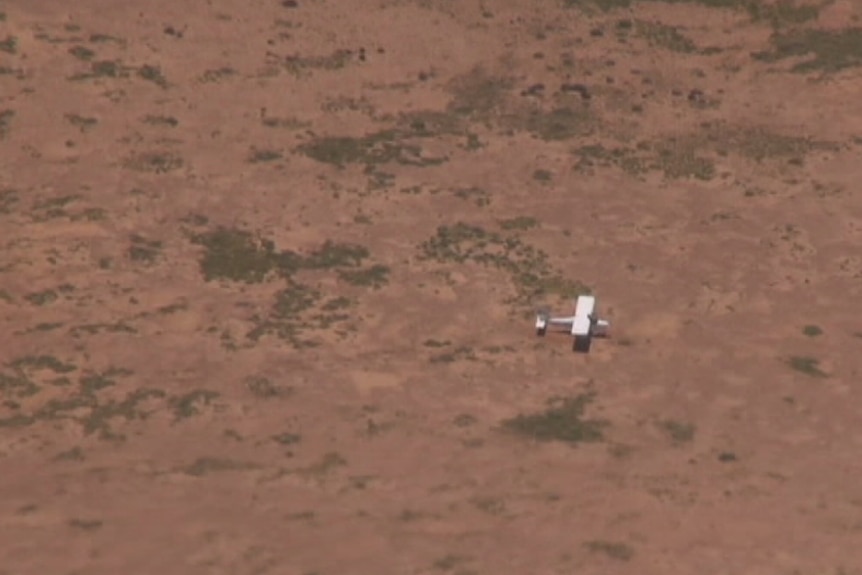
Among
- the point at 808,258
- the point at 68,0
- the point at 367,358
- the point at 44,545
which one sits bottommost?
the point at 44,545

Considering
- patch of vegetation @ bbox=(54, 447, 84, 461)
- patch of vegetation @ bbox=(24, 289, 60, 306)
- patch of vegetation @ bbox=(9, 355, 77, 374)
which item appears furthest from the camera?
patch of vegetation @ bbox=(24, 289, 60, 306)

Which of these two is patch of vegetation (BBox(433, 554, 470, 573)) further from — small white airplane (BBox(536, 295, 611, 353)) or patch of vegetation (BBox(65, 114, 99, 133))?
patch of vegetation (BBox(65, 114, 99, 133))

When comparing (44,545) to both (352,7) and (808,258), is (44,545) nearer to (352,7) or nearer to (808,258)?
(808,258)

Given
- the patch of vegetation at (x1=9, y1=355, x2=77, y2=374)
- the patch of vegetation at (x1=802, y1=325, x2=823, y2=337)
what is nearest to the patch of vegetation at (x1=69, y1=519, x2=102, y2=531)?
the patch of vegetation at (x1=9, y1=355, x2=77, y2=374)

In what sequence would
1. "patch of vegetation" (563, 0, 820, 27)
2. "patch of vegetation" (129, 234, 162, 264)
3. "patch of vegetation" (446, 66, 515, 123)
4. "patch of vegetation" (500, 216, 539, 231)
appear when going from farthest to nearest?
"patch of vegetation" (563, 0, 820, 27), "patch of vegetation" (446, 66, 515, 123), "patch of vegetation" (500, 216, 539, 231), "patch of vegetation" (129, 234, 162, 264)

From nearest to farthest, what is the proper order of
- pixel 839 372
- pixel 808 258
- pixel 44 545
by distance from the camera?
pixel 44 545
pixel 839 372
pixel 808 258

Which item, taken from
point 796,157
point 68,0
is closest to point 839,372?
point 796,157

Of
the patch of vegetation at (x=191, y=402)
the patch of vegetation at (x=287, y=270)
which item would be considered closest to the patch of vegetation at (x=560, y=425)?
the patch of vegetation at (x=287, y=270)

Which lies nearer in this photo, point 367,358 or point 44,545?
point 44,545
